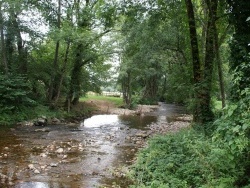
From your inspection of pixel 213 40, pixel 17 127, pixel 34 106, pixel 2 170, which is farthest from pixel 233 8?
pixel 34 106

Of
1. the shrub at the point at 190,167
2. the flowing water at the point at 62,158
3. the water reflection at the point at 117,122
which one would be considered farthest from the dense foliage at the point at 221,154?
the water reflection at the point at 117,122

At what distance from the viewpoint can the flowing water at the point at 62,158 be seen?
6969 millimetres

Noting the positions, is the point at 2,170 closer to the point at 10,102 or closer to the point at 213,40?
the point at 213,40

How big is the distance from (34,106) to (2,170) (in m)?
12.1

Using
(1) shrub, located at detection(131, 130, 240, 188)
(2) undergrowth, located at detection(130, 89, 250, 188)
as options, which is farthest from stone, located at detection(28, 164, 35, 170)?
(2) undergrowth, located at detection(130, 89, 250, 188)

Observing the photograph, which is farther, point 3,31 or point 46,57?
point 46,57

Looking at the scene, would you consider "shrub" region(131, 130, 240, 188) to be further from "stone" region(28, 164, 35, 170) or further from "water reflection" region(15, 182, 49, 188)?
"stone" region(28, 164, 35, 170)

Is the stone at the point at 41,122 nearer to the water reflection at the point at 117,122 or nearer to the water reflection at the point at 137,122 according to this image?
the water reflection at the point at 117,122

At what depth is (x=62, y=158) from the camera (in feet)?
30.3

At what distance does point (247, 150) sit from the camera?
468 centimetres

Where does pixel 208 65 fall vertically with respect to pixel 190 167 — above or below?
above

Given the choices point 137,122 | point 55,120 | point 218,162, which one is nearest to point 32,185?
point 218,162

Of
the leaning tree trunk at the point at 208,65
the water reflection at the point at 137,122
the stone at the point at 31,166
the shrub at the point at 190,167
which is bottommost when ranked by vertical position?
the water reflection at the point at 137,122

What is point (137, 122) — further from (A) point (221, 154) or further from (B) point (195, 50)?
(A) point (221, 154)
